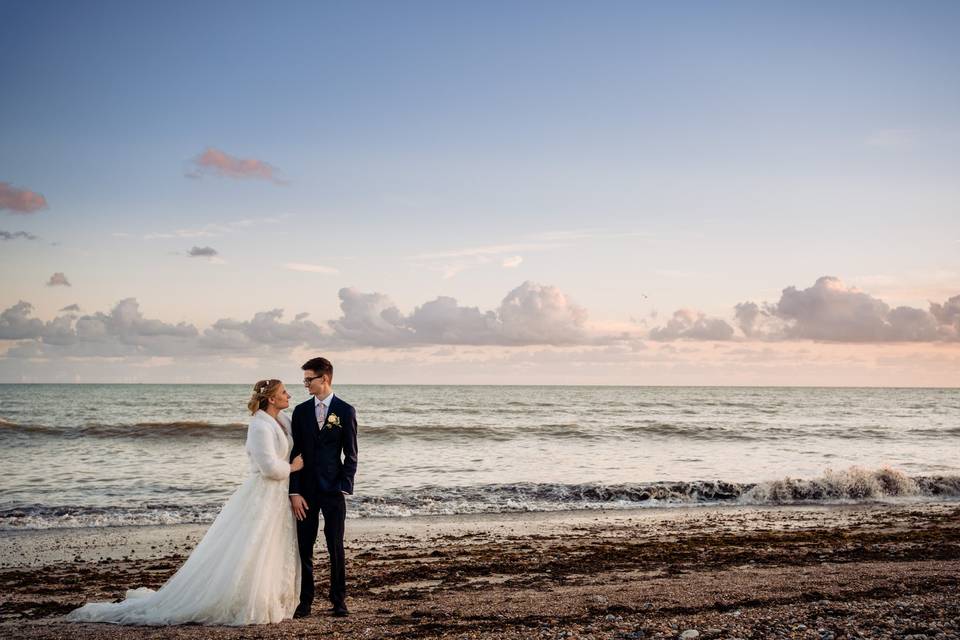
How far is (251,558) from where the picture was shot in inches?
248

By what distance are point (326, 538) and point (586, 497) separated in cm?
1074

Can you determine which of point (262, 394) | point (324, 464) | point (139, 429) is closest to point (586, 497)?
point (324, 464)

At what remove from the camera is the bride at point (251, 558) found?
6258mm

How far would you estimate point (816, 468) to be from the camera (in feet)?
70.8

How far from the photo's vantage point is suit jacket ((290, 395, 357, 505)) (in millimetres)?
6461

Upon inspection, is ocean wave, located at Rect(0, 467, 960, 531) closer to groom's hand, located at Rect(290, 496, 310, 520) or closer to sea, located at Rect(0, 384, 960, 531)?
sea, located at Rect(0, 384, 960, 531)

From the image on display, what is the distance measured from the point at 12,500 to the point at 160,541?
598 centimetres

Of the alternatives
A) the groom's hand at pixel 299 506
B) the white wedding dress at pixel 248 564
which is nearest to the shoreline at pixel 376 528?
the white wedding dress at pixel 248 564

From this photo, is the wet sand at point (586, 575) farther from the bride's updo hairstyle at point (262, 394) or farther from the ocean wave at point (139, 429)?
the ocean wave at point (139, 429)

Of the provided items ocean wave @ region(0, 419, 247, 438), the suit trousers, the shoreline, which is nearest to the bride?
the suit trousers

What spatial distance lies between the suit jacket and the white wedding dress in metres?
0.13

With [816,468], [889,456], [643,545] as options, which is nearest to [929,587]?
[643,545]

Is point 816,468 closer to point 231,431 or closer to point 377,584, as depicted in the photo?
point 377,584

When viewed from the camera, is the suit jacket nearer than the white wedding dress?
No
